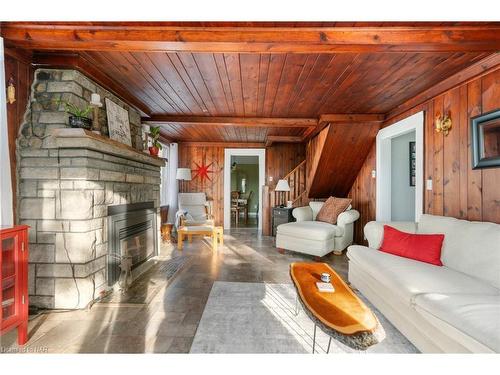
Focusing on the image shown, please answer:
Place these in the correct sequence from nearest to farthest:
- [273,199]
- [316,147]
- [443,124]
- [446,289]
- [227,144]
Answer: [446,289], [443,124], [316,147], [273,199], [227,144]

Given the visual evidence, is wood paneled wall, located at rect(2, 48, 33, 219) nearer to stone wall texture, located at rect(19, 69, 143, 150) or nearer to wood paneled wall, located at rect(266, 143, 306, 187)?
stone wall texture, located at rect(19, 69, 143, 150)

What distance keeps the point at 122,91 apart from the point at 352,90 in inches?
109

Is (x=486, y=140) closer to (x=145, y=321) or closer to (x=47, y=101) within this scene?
(x=145, y=321)

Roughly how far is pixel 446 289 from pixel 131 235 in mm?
3014

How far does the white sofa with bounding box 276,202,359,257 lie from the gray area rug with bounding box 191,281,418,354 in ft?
4.07

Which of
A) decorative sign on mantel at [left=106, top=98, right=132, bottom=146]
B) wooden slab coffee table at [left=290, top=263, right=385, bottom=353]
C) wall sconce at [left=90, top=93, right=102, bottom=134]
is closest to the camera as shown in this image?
wooden slab coffee table at [left=290, top=263, right=385, bottom=353]

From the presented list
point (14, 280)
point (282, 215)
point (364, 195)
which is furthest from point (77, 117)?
point (364, 195)

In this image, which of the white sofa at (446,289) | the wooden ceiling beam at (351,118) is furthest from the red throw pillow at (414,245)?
the wooden ceiling beam at (351,118)

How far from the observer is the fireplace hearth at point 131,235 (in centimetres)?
238

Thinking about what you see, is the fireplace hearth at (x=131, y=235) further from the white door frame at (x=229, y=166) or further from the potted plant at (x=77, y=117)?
the white door frame at (x=229, y=166)

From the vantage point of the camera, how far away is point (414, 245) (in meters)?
2.12

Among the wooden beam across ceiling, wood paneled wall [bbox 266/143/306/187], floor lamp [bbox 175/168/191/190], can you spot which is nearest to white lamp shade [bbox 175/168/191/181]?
floor lamp [bbox 175/168/191/190]

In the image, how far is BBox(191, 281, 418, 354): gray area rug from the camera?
156cm
